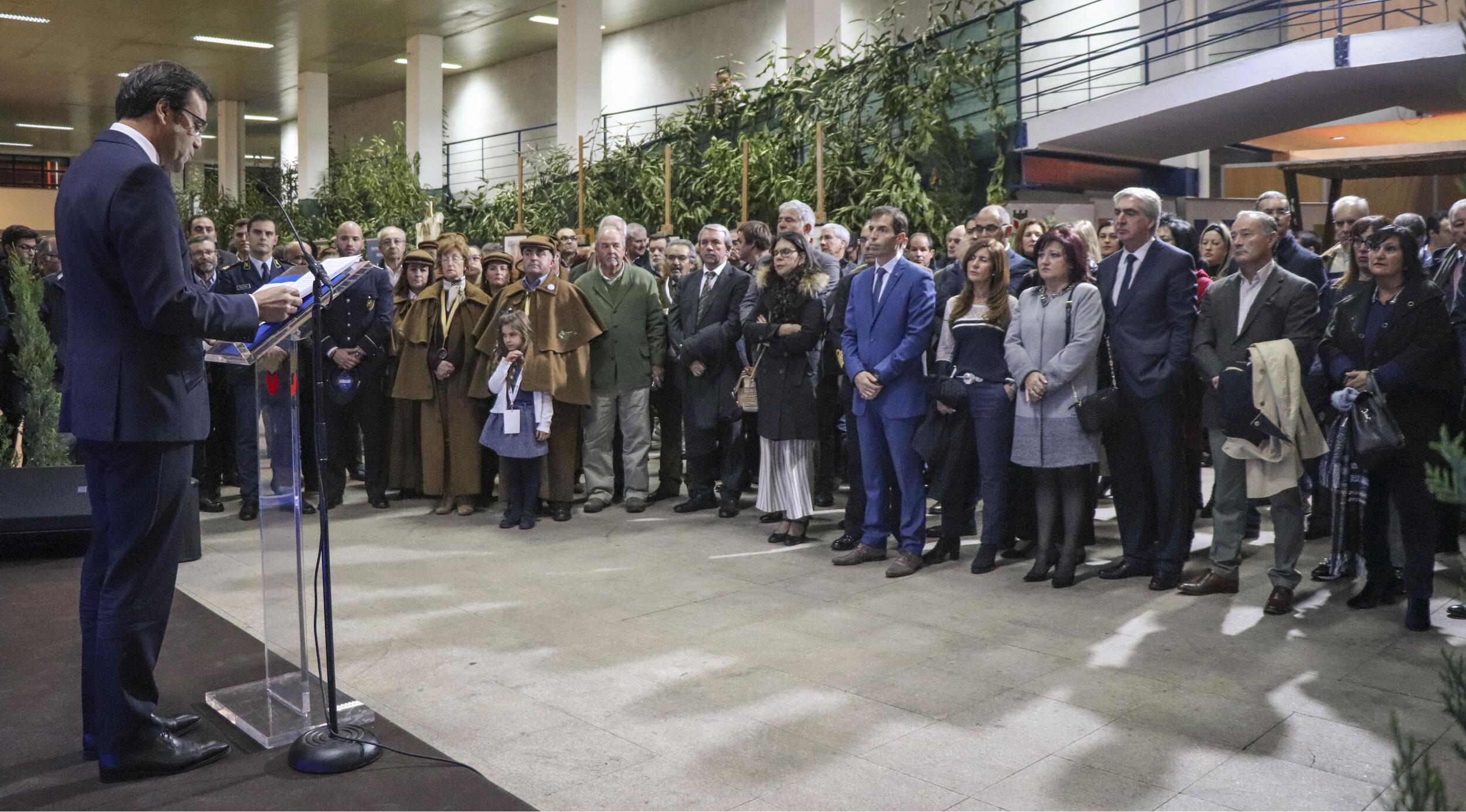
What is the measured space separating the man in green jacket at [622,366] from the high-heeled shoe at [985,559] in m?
2.18

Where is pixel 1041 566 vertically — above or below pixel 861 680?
above

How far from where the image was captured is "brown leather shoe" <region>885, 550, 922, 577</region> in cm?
515

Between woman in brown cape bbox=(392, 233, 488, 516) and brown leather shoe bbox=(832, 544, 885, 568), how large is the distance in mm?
2390

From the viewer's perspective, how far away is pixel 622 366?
22.1 ft

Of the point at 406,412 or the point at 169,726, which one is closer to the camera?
A: the point at 169,726

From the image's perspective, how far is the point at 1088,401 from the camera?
4.79 meters

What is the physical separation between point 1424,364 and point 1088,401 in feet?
3.91

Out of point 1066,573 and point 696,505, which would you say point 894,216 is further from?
point 696,505

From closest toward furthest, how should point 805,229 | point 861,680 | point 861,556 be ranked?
point 861,680 < point 861,556 < point 805,229

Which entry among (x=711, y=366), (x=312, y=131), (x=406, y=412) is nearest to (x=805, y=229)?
(x=711, y=366)

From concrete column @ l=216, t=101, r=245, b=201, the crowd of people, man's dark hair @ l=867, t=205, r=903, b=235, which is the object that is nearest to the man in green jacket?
the crowd of people

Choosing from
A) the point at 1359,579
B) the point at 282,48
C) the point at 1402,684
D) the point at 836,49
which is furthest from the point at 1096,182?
the point at 282,48

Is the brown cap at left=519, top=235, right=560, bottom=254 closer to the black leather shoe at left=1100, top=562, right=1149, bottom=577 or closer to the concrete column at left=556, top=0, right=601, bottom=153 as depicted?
the black leather shoe at left=1100, top=562, right=1149, bottom=577

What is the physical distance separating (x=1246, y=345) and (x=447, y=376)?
4236mm
